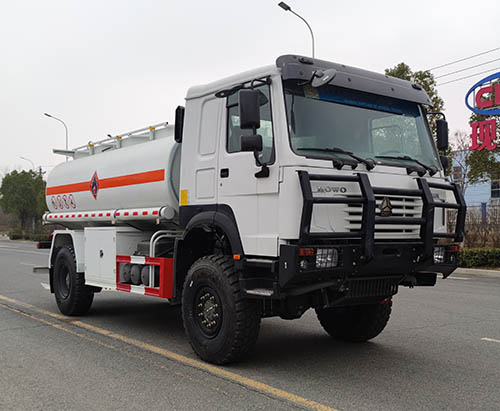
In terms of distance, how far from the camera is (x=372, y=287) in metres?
5.67

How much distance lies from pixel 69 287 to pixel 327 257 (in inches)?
202

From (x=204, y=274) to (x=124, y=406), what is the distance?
1677mm

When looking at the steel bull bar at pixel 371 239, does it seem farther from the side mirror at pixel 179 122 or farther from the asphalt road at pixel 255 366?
the side mirror at pixel 179 122

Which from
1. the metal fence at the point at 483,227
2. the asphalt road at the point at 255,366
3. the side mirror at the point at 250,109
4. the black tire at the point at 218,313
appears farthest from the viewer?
the metal fence at the point at 483,227

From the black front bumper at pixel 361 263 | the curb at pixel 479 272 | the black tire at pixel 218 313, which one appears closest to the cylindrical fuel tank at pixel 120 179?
the black tire at pixel 218 313

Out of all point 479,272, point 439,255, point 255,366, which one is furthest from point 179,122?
point 479,272

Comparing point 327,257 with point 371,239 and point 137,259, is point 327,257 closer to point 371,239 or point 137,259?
point 371,239

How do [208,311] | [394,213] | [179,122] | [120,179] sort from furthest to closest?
1. [120,179]
2. [179,122]
3. [208,311]
4. [394,213]

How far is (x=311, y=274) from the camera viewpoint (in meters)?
5.02

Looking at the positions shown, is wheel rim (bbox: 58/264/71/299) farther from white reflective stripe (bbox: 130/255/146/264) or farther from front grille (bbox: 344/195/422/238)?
front grille (bbox: 344/195/422/238)

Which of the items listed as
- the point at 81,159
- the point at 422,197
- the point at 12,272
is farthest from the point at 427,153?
the point at 12,272

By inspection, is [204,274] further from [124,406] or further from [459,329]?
[459,329]

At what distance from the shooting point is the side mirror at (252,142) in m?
5.26

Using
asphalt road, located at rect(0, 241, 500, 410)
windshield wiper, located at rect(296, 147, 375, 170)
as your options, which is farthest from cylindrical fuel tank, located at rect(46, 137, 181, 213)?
windshield wiper, located at rect(296, 147, 375, 170)
